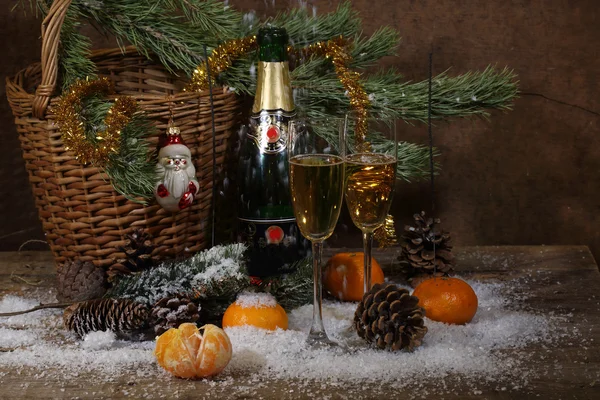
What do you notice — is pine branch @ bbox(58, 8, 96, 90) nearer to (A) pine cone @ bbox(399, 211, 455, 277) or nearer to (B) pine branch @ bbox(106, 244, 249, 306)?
(B) pine branch @ bbox(106, 244, 249, 306)

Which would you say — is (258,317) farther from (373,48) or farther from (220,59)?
(373,48)

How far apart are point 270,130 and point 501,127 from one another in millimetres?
565

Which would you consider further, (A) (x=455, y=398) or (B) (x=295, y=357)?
(B) (x=295, y=357)

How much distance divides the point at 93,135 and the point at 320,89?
411 millimetres

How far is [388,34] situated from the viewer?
151 centimetres

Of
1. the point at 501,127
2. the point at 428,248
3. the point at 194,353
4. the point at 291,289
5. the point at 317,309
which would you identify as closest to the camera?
the point at 194,353

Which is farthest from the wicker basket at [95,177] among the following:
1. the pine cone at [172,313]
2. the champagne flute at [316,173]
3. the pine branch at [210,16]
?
the champagne flute at [316,173]

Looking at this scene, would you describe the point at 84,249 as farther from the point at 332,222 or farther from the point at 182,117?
the point at 332,222

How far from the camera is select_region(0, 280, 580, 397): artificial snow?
96 centimetres

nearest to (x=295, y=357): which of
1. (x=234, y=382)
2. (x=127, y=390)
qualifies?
(x=234, y=382)

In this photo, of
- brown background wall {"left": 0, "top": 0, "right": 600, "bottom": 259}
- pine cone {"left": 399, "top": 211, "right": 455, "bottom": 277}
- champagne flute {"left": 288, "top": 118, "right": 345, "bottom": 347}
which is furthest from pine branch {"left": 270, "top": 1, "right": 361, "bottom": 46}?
champagne flute {"left": 288, "top": 118, "right": 345, "bottom": 347}

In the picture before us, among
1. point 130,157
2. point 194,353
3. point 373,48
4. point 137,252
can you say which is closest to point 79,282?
point 137,252

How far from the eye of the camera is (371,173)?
103 centimetres

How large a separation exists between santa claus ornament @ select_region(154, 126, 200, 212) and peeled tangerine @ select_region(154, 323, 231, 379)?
1.15ft
